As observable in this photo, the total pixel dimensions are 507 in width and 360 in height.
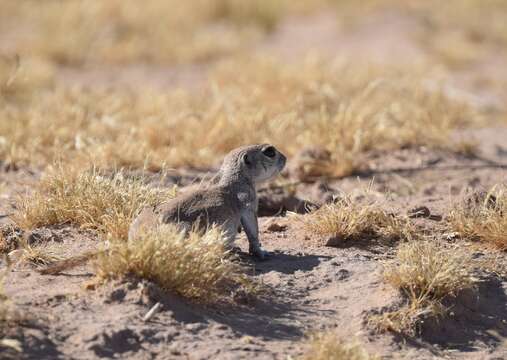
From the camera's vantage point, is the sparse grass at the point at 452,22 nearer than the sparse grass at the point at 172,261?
No

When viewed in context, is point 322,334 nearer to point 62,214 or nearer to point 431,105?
point 62,214

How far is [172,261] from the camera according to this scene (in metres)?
4.48

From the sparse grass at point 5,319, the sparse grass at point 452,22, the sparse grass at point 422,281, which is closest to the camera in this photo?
the sparse grass at point 5,319

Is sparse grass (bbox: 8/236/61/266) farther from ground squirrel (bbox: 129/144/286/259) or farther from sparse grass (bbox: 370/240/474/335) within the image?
sparse grass (bbox: 370/240/474/335)

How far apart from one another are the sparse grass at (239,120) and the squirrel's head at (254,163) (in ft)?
4.59

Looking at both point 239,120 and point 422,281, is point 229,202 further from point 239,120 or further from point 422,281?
point 239,120

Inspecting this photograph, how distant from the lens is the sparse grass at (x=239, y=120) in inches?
302

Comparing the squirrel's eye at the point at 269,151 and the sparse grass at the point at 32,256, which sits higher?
the squirrel's eye at the point at 269,151

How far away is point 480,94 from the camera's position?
38.7ft

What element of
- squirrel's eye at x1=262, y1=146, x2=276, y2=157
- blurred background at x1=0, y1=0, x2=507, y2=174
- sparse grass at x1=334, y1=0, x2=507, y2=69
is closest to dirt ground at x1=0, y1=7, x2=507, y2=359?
squirrel's eye at x1=262, y1=146, x2=276, y2=157

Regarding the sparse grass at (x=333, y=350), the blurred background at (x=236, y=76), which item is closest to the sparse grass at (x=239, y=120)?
the blurred background at (x=236, y=76)

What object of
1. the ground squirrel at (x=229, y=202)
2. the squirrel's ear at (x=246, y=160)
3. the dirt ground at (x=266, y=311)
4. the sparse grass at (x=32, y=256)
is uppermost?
the squirrel's ear at (x=246, y=160)

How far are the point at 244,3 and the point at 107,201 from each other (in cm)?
1010

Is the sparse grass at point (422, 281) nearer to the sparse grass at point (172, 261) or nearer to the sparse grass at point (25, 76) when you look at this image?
the sparse grass at point (172, 261)
